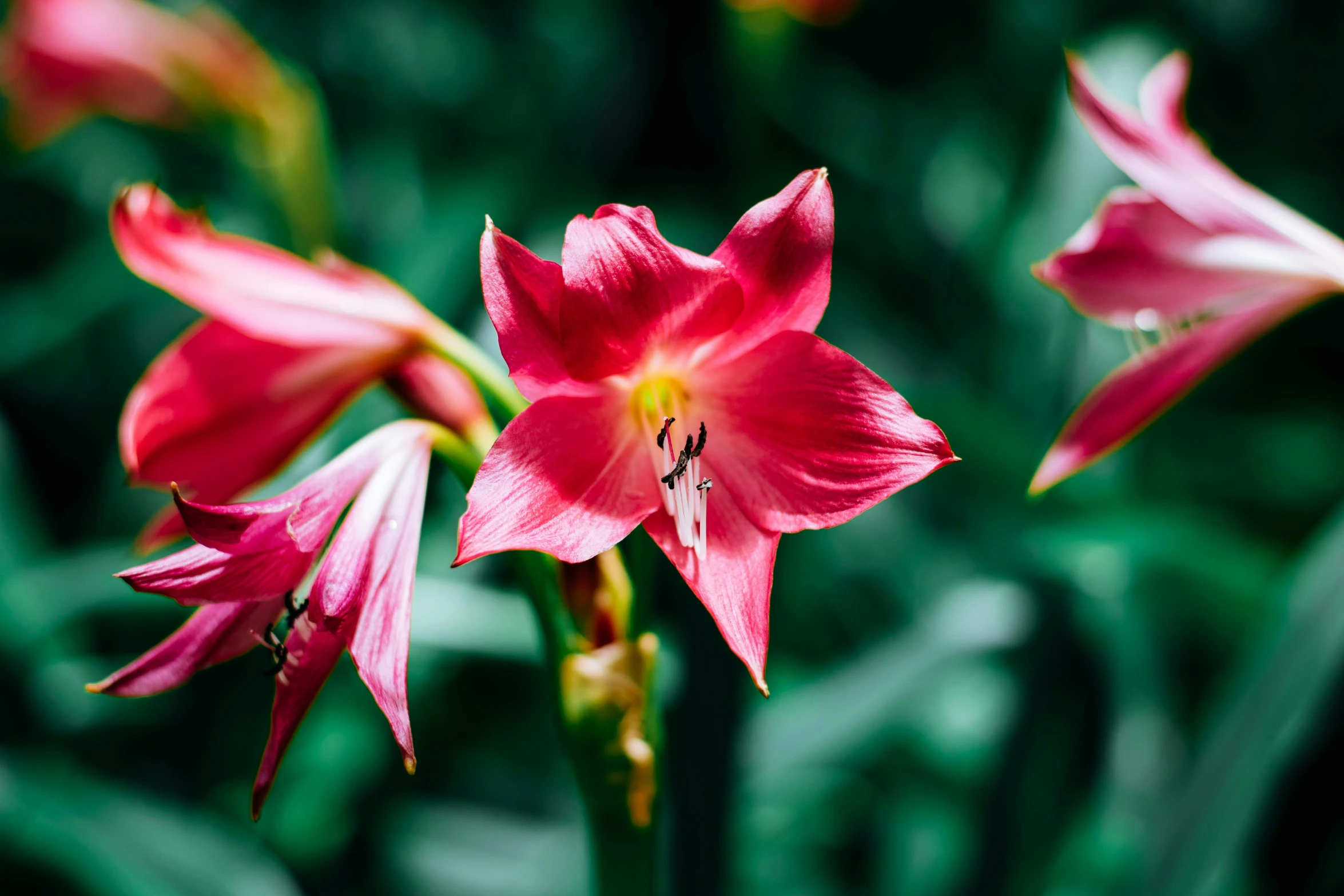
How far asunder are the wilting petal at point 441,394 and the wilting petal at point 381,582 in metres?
0.05

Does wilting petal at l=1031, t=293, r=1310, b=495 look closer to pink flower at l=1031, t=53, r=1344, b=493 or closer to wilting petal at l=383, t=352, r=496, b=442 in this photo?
pink flower at l=1031, t=53, r=1344, b=493

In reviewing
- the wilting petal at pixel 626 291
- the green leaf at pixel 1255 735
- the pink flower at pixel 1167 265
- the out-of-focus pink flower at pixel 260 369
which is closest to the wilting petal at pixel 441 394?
the out-of-focus pink flower at pixel 260 369

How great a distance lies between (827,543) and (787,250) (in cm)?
90

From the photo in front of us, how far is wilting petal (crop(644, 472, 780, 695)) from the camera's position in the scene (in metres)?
0.33

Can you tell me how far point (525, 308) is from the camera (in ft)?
1.05

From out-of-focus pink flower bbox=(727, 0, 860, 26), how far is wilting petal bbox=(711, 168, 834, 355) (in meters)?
1.06

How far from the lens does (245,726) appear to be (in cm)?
94

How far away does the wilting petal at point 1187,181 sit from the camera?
429mm

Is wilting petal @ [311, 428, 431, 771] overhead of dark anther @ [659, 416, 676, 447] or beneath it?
beneath

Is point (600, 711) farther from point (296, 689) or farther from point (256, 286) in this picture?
point (256, 286)

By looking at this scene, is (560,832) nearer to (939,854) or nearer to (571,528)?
(939,854)

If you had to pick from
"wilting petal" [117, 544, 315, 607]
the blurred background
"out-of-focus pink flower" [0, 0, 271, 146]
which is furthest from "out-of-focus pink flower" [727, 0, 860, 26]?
"wilting petal" [117, 544, 315, 607]

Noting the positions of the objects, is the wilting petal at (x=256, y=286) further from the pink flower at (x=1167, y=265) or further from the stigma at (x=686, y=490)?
the pink flower at (x=1167, y=265)

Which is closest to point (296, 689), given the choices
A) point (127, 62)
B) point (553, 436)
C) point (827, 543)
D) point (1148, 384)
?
point (553, 436)
